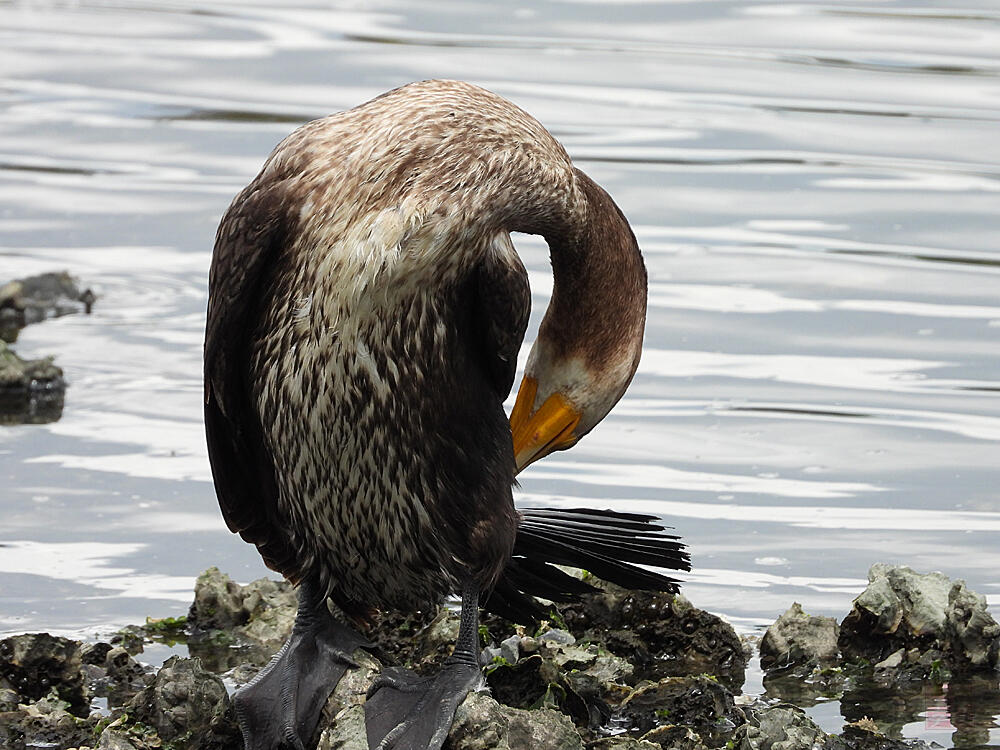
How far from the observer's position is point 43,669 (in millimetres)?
4797

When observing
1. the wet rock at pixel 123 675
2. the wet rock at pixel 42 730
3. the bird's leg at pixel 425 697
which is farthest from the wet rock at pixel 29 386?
the bird's leg at pixel 425 697

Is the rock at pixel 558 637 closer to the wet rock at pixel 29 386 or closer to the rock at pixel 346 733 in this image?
the rock at pixel 346 733

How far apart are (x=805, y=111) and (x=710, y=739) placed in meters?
7.34

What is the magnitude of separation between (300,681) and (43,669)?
0.65 m

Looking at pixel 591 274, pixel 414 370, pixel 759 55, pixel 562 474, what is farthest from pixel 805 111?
pixel 414 370

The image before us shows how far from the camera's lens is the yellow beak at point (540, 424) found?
16.7 ft

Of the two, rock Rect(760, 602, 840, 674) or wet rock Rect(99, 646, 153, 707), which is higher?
rock Rect(760, 602, 840, 674)

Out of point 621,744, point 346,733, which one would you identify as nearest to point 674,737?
point 621,744

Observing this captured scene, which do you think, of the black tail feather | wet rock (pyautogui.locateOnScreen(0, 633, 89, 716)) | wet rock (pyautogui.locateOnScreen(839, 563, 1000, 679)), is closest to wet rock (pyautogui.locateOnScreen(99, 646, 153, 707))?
wet rock (pyautogui.locateOnScreen(0, 633, 89, 716))

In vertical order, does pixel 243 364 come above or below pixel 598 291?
below

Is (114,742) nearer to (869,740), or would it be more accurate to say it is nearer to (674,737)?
(674,737)

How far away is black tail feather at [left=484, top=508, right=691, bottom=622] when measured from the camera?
4.97 metres

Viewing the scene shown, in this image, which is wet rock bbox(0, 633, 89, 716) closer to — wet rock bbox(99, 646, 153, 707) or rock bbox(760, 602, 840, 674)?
wet rock bbox(99, 646, 153, 707)

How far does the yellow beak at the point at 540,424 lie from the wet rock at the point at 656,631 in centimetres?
42
